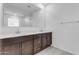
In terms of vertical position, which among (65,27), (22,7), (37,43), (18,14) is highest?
(22,7)

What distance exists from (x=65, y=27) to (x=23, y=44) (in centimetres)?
139

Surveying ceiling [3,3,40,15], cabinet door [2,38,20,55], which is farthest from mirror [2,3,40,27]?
cabinet door [2,38,20,55]

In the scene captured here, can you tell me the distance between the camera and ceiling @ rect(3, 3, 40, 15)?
2025 millimetres

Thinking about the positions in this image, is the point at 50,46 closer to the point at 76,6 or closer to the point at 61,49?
the point at 61,49

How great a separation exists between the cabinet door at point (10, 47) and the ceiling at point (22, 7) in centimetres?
96

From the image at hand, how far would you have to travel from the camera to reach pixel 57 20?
272cm

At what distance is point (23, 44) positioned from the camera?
1712mm

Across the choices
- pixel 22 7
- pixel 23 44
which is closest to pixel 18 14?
pixel 22 7

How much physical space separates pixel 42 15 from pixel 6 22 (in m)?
1.49

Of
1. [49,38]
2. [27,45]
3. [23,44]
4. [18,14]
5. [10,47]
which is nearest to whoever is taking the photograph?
[10,47]

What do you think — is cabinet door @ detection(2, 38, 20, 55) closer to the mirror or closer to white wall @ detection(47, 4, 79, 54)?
the mirror

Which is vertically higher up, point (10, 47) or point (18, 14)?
point (18, 14)

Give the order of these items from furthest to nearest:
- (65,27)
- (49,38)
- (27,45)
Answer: (49,38)
(65,27)
(27,45)

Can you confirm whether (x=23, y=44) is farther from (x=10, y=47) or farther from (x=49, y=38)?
(x=49, y=38)
